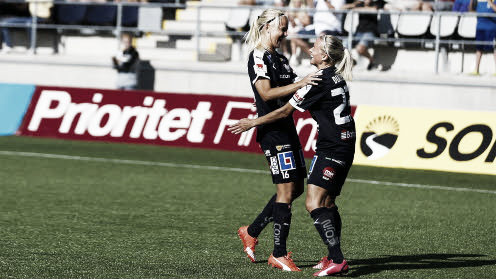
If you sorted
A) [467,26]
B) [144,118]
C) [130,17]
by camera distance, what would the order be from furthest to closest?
1. [130,17]
2. [467,26]
3. [144,118]

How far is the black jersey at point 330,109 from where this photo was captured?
7.48 meters

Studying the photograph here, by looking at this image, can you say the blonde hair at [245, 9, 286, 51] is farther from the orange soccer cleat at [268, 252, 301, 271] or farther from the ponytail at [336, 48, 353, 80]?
the orange soccer cleat at [268, 252, 301, 271]

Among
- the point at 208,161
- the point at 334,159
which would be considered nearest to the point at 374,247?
the point at 334,159

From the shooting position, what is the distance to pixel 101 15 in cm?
2402

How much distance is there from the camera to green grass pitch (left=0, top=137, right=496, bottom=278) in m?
7.94

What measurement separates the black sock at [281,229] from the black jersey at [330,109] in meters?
0.61

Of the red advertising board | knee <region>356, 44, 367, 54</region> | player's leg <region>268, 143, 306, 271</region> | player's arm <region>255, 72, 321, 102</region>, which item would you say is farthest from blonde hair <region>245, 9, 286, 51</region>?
knee <region>356, 44, 367, 54</region>

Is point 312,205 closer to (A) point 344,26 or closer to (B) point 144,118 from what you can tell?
(B) point 144,118

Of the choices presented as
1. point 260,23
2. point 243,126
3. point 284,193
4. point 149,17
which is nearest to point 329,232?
point 284,193

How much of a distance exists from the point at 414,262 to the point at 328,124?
168 centimetres

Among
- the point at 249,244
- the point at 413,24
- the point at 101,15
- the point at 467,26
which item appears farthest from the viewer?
the point at 101,15

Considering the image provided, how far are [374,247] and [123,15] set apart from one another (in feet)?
52.4

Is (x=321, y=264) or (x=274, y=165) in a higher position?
(x=274, y=165)

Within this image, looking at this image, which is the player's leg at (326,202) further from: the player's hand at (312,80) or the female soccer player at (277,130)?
the player's hand at (312,80)
